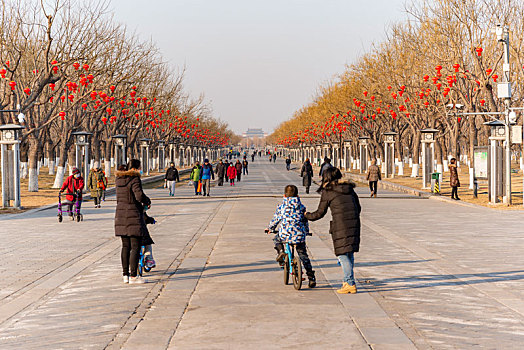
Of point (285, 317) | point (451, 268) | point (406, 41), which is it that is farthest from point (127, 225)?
point (406, 41)

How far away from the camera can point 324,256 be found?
41.7 ft

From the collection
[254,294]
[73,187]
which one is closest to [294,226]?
[254,294]

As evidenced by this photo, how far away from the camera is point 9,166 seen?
87.2 feet

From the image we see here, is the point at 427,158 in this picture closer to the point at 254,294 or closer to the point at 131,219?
the point at 131,219

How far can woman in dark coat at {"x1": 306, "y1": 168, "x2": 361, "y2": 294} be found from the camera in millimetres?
8906

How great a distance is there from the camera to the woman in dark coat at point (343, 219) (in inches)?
351

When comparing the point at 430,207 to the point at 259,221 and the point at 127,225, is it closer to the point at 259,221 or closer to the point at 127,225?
the point at 259,221

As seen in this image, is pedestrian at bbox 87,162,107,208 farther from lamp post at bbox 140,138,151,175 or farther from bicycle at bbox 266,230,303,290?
lamp post at bbox 140,138,151,175

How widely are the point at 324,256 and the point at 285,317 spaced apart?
5170mm

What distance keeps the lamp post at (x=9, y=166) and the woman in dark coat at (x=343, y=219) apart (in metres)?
18.9

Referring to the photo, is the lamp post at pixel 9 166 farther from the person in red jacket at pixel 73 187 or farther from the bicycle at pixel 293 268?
the bicycle at pixel 293 268

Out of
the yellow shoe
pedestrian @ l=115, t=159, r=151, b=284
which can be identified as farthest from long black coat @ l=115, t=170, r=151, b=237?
the yellow shoe

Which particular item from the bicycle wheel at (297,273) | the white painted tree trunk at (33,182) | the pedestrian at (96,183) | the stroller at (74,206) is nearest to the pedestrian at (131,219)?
the bicycle wheel at (297,273)

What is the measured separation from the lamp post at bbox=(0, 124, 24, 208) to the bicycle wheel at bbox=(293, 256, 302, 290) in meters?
18.5
